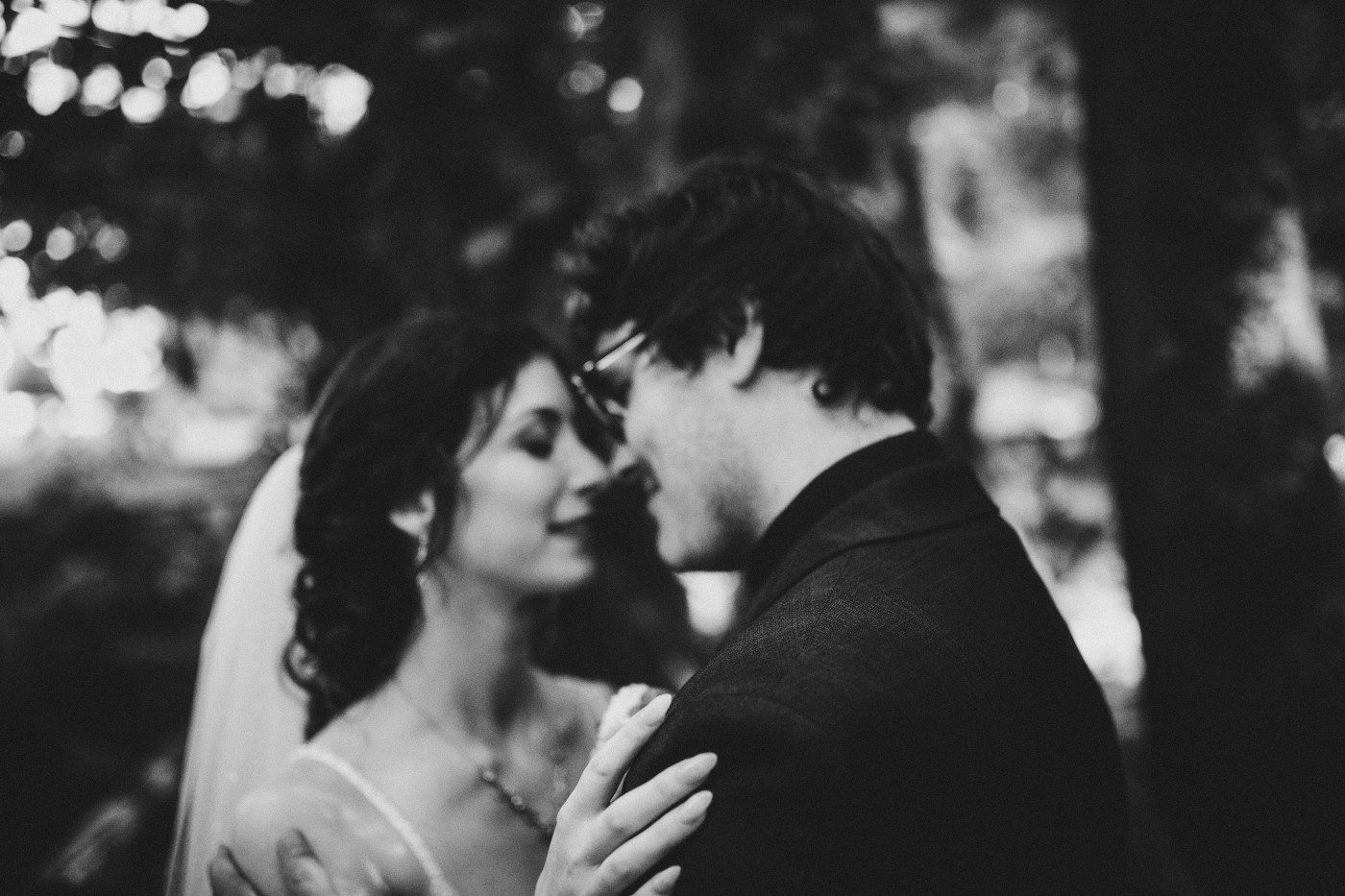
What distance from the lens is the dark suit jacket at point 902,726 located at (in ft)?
3.64

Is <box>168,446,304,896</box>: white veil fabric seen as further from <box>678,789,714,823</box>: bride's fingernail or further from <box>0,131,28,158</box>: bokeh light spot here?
<box>678,789,714,823</box>: bride's fingernail

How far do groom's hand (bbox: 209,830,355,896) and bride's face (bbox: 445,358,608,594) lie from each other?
77 centimetres

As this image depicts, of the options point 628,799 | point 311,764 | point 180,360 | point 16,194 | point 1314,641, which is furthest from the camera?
point 180,360

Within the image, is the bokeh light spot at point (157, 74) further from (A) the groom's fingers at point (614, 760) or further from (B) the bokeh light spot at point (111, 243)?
(A) the groom's fingers at point (614, 760)

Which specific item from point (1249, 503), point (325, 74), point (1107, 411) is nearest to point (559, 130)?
point (325, 74)

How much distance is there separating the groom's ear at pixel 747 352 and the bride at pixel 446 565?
76 cm

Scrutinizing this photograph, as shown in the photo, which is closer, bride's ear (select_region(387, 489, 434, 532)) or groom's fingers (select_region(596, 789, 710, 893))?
groom's fingers (select_region(596, 789, 710, 893))

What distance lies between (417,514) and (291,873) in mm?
917

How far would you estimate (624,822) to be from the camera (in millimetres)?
1205

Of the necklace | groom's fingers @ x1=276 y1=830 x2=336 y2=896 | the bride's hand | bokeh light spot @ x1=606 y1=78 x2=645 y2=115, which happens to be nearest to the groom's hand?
groom's fingers @ x1=276 y1=830 x2=336 y2=896

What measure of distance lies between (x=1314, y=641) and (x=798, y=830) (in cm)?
239

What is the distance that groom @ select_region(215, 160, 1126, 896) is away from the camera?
1129 millimetres

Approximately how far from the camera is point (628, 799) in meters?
1.22

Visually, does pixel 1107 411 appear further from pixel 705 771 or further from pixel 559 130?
pixel 705 771
